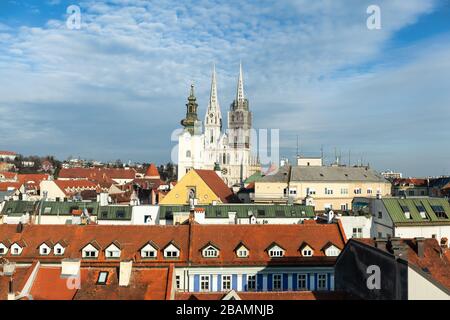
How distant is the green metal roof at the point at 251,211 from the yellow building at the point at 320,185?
58.1 feet

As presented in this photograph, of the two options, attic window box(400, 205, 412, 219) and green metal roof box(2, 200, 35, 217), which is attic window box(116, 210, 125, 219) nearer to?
green metal roof box(2, 200, 35, 217)

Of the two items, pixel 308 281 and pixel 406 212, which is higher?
pixel 406 212

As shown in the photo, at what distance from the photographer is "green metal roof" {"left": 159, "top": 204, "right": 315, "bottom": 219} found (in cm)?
3569

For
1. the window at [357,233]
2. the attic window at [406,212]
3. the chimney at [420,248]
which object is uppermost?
the attic window at [406,212]

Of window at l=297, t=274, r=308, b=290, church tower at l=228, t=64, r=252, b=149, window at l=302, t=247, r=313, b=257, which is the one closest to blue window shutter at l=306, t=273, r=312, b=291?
window at l=297, t=274, r=308, b=290

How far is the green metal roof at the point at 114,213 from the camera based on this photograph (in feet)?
116

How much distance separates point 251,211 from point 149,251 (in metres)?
12.6

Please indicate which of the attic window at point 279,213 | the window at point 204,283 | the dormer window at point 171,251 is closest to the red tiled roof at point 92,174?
the attic window at point 279,213

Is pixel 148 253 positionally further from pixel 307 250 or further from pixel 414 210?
pixel 414 210

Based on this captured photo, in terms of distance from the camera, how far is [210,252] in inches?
1003

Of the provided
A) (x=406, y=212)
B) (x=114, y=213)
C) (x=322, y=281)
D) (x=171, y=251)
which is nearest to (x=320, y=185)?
(x=406, y=212)

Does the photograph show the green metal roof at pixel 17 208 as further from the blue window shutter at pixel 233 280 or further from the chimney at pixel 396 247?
the chimney at pixel 396 247
